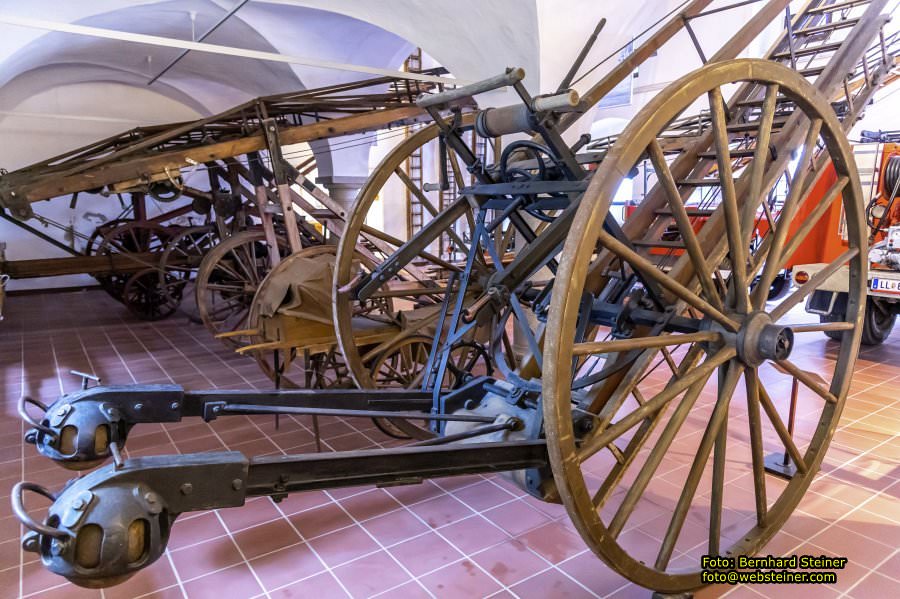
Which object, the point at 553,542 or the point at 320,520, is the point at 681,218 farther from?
the point at 320,520

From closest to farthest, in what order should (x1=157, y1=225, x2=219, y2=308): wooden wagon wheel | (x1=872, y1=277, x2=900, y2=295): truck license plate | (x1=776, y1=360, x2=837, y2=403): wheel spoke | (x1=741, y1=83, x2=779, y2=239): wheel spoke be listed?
1. (x1=741, y1=83, x2=779, y2=239): wheel spoke
2. (x1=776, y1=360, x2=837, y2=403): wheel spoke
3. (x1=872, y1=277, x2=900, y2=295): truck license plate
4. (x1=157, y1=225, x2=219, y2=308): wooden wagon wheel

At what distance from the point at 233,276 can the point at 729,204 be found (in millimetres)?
6002

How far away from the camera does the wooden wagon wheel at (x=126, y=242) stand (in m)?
8.59

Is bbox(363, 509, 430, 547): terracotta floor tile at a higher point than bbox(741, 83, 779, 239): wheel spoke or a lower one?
lower

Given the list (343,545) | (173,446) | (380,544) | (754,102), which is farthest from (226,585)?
(754,102)

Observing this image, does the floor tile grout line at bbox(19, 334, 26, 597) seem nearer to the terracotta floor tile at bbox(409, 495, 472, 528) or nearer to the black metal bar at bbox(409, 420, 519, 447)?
the black metal bar at bbox(409, 420, 519, 447)

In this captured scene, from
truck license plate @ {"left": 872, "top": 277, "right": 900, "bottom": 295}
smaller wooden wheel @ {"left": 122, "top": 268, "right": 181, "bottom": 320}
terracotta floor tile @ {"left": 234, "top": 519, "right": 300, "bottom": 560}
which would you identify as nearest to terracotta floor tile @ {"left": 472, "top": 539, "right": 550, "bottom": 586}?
terracotta floor tile @ {"left": 234, "top": 519, "right": 300, "bottom": 560}

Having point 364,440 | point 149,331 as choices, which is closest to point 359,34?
point 149,331

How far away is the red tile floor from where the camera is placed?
277 cm

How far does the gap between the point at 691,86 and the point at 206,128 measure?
6032 millimetres

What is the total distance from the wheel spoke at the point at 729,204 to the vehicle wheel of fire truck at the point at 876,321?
17.4ft

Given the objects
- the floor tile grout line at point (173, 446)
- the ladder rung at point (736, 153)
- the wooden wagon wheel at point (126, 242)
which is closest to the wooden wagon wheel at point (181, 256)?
the wooden wagon wheel at point (126, 242)

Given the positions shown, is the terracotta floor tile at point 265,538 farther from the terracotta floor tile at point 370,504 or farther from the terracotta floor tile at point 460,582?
the terracotta floor tile at point 460,582

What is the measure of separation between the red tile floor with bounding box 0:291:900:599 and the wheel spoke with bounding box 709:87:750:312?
1328 millimetres
